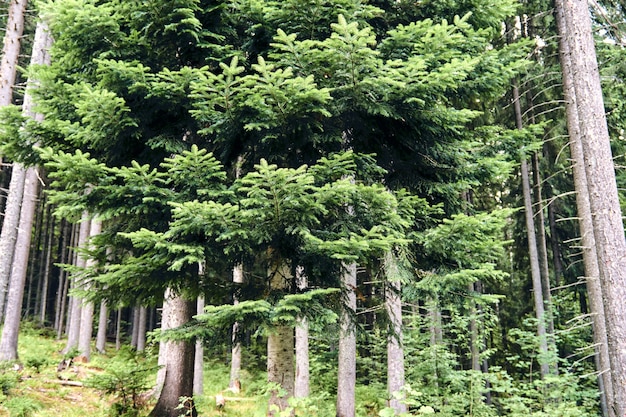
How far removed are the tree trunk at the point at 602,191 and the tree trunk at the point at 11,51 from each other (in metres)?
12.5

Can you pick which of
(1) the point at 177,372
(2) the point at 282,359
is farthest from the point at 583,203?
(1) the point at 177,372

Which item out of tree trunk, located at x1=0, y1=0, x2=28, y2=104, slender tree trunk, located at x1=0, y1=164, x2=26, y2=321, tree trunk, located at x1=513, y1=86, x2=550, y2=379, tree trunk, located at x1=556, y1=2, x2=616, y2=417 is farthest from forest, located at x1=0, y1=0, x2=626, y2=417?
tree trunk, located at x1=0, y1=0, x2=28, y2=104

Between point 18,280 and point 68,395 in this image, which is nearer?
point 68,395

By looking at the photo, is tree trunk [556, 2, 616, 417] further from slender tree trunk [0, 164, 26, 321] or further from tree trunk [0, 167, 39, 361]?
slender tree trunk [0, 164, 26, 321]

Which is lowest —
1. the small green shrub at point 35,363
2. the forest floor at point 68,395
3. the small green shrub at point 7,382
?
the forest floor at point 68,395

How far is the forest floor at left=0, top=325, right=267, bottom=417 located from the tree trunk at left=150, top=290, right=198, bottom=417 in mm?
811

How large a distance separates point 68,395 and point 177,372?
187 inches

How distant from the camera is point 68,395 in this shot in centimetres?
990

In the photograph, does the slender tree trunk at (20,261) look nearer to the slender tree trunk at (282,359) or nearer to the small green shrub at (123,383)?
the small green shrub at (123,383)

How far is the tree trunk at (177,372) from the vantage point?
684 centimetres

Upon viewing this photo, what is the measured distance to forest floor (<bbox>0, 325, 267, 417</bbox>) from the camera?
7711mm

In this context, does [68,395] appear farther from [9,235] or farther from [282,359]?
[282,359]

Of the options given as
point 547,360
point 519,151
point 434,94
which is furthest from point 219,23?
point 547,360

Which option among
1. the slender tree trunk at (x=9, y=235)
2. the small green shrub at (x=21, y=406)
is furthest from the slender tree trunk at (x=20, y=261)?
the small green shrub at (x=21, y=406)
